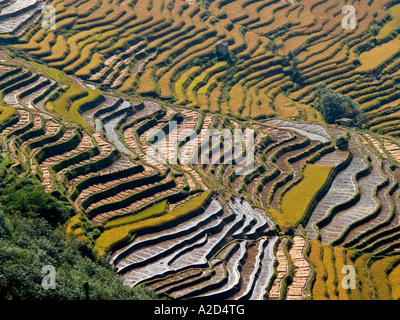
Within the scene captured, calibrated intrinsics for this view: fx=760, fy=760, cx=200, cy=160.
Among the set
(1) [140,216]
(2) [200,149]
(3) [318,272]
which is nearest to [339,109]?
(2) [200,149]

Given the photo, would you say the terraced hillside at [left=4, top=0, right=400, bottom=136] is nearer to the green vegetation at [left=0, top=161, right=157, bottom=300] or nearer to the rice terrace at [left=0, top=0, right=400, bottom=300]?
the rice terrace at [left=0, top=0, right=400, bottom=300]

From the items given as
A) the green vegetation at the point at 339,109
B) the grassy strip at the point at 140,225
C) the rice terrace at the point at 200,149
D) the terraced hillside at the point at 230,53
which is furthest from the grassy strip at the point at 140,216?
the green vegetation at the point at 339,109

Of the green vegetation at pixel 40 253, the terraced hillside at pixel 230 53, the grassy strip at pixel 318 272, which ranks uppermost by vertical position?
the terraced hillside at pixel 230 53

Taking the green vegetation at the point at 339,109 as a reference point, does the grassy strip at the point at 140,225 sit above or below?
below

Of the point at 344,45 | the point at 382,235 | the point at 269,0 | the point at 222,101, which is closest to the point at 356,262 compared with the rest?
the point at 382,235

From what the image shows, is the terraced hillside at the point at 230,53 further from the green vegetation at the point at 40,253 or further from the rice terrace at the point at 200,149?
the green vegetation at the point at 40,253

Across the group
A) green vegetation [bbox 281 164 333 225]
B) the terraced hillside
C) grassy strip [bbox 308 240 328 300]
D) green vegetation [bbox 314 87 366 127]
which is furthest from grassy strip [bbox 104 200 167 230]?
green vegetation [bbox 314 87 366 127]

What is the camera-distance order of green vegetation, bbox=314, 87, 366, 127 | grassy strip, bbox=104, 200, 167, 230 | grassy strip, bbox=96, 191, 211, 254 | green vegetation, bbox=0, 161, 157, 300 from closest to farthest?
green vegetation, bbox=0, 161, 157, 300 < grassy strip, bbox=96, 191, 211, 254 < grassy strip, bbox=104, 200, 167, 230 < green vegetation, bbox=314, 87, 366, 127

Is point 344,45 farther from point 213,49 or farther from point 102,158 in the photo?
point 102,158
